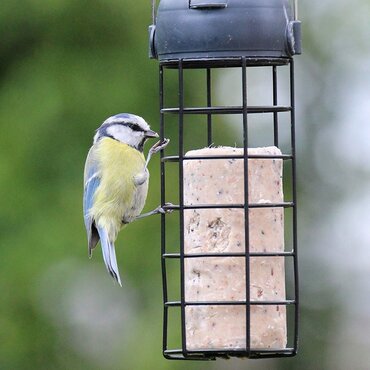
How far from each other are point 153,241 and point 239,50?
20.0ft

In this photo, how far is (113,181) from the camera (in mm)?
7539

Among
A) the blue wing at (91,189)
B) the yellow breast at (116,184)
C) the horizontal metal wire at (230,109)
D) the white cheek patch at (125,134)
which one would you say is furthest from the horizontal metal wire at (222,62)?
the blue wing at (91,189)

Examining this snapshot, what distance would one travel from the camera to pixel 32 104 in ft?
39.2

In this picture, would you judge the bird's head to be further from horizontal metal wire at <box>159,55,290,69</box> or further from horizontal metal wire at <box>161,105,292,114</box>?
horizontal metal wire at <box>159,55,290,69</box>

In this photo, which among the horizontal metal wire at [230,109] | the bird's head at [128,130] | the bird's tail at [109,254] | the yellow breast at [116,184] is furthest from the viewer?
the yellow breast at [116,184]

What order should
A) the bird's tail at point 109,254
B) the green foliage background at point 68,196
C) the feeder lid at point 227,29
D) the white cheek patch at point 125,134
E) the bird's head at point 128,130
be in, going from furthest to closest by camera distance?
the green foliage background at point 68,196 < the white cheek patch at point 125,134 < the bird's head at point 128,130 < the bird's tail at point 109,254 < the feeder lid at point 227,29

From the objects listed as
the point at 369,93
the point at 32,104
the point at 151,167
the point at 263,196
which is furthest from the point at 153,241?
the point at 263,196

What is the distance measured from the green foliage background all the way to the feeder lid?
5558 millimetres

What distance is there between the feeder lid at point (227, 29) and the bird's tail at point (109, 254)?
130 centimetres

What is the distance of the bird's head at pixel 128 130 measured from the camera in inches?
285

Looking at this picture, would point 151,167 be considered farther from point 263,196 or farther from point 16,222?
point 263,196

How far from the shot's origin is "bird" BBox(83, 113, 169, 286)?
743cm

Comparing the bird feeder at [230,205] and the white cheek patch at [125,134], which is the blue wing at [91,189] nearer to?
the white cheek patch at [125,134]

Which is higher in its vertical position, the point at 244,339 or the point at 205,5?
the point at 205,5
